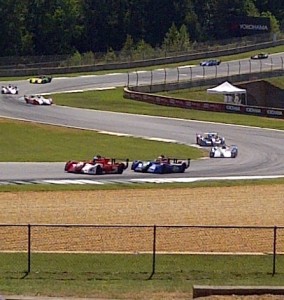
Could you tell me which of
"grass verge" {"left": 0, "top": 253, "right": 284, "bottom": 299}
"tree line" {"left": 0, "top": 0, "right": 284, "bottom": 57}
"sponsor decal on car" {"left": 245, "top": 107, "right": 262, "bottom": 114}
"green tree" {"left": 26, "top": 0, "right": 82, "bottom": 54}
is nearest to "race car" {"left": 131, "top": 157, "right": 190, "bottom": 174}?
"grass verge" {"left": 0, "top": 253, "right": 284, "bottom": 299}

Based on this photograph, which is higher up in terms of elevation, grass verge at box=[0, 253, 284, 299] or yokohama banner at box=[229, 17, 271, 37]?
yokohama banner at box=[229, 17, 271, 37]

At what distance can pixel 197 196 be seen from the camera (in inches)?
1286

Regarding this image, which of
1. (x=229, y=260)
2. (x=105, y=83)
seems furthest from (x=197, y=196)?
(x=105, y=83)

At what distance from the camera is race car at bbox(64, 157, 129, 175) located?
125ft

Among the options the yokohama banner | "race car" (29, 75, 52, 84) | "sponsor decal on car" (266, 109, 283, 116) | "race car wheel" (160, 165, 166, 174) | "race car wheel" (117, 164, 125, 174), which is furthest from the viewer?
the yokohama banner

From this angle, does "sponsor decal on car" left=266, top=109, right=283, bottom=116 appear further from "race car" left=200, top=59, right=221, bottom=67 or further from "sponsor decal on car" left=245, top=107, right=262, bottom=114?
"race car" left=200, top=59, right=221, bottom=67

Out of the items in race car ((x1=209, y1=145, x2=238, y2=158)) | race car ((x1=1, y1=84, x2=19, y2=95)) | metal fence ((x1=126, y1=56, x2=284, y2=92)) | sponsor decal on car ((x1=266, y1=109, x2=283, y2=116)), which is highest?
metal fence ((x1=126, y1=56, x2=284, y2=92))

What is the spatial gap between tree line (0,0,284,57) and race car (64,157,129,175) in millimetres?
66002

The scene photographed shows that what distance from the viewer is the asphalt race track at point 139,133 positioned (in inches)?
1508

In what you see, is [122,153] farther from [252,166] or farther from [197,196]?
[197,196]

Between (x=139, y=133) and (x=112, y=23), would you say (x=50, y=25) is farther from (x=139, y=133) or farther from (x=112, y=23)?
(x=139, y=133)

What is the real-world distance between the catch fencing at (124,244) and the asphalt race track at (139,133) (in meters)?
12.2

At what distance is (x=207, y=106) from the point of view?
2638 inches

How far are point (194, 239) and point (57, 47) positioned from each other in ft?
317
